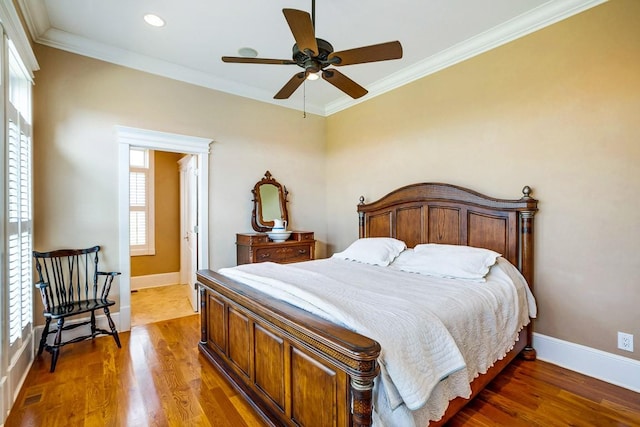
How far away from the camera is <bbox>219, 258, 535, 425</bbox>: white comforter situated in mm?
1351

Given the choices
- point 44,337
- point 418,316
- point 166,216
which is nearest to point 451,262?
point 418,316

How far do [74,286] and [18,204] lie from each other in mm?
1172

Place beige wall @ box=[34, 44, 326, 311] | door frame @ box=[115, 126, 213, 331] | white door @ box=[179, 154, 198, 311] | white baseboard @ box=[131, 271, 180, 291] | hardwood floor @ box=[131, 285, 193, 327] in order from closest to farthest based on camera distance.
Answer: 1. beige wall @ box=[34, 44, 326, 311]
2. door frame @ box=[115, 126, 213, 331]
3. hardwood floor @ box=[131, 285, 193, 327]
4. white door @ box=[179, 154, 198, 311]
5. white baseboard @ box=[131, 271, 180, 291]

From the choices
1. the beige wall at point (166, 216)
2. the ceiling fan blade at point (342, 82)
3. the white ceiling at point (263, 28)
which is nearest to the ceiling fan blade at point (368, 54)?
the ceiling fan blade at point (342, 82)

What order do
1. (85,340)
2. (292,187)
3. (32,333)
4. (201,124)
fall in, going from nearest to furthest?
(32,333) < (85,340) < (201,124) < (292,187)

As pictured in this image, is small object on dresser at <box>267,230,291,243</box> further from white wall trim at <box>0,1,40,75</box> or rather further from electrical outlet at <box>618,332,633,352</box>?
electrical outlet at <box>618,332,633,352</box>

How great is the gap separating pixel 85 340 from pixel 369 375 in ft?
10.5

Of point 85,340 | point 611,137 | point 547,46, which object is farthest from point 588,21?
point 85,340

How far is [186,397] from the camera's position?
2123mm

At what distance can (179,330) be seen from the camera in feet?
11.1

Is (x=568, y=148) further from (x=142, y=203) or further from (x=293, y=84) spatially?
(x=142, y=203)

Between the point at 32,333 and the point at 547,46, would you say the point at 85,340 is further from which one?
the point at 547,46

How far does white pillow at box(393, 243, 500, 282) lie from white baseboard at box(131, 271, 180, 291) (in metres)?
4.28

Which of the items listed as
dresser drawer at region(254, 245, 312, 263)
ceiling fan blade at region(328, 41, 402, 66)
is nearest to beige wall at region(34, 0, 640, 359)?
dresser drawer at region(254, 245, 312, 263)
